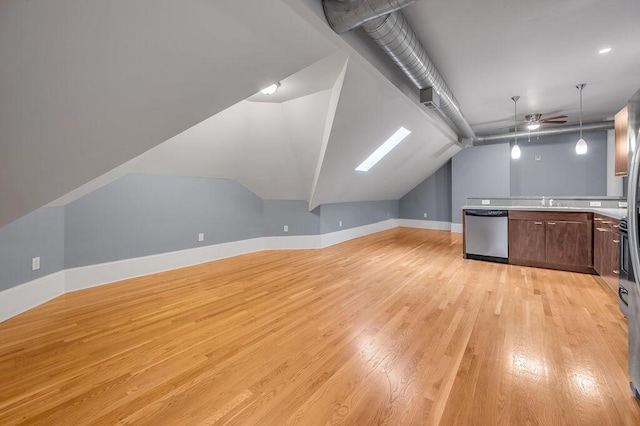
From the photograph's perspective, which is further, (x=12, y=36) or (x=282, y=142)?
(x=282, y=142)

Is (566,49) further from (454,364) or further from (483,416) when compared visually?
(483,416)

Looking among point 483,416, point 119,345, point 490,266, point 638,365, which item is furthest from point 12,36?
point 490,266

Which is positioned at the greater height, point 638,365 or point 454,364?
point 638,365

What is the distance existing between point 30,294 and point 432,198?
8662 mm

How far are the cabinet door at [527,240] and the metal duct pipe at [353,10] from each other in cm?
370

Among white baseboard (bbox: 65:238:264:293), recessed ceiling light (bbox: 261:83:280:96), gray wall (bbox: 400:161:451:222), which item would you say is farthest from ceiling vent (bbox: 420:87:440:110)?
gray wall (bbox: 400:161:451:222)

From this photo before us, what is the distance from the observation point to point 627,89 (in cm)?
406

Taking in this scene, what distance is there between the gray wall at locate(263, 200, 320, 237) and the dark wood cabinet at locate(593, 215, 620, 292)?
4.19 m

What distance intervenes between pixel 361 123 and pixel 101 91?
2878 mm

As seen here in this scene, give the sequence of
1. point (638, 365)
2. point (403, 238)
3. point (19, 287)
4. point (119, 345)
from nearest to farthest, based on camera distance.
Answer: point (638, 365)
point (119, 345)
point (19, 287)
point (403, 238)

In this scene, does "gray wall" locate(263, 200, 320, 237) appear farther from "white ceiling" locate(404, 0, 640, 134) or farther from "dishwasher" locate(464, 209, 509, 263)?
"white ceiling" locate(404, 0, 640, 134)

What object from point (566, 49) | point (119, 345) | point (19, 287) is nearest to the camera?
point (119, 345)

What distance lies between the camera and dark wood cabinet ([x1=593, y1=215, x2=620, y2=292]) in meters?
2.68

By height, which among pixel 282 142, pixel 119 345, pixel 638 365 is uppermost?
pixel 282 142
